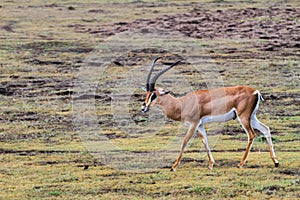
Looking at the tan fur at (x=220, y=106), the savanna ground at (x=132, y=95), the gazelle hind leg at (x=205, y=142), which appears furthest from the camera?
the gazelle hind leg at (x=205, y=142)

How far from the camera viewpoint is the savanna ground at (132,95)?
39.6 ft

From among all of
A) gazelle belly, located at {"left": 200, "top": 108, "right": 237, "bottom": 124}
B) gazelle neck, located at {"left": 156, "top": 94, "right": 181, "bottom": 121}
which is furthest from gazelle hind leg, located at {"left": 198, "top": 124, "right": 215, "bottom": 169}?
gazelle neck, located at {"left": 156, "top": 94, "right": 181, "bottom": 121}

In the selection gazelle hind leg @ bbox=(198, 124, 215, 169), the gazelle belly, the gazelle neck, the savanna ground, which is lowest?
the savanna ground

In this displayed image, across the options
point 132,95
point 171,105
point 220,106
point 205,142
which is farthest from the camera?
point 132,95

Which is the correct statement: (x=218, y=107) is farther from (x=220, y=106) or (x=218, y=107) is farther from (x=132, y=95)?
(x=132, y=95)

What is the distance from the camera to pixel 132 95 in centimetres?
2244

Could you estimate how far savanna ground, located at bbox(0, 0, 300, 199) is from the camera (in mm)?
12062

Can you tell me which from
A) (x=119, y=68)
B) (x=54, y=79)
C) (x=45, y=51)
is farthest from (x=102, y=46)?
(x=54, y=79)

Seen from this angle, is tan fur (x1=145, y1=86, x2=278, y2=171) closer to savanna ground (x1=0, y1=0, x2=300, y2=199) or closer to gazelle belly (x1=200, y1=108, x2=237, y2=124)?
gazelle belly (x1=200, y1=108, x2=237, y2=124)

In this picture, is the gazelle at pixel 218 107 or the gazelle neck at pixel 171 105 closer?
the gazelle at pixel 218 107

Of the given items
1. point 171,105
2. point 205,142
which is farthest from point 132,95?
point 205,142

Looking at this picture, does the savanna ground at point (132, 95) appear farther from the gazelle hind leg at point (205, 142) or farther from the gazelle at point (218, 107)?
the gazelle at point (218, 107)

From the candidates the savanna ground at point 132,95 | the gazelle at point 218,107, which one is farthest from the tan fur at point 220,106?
the savanna ground at point 132,95

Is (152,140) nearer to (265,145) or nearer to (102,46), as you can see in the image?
(265,145)
